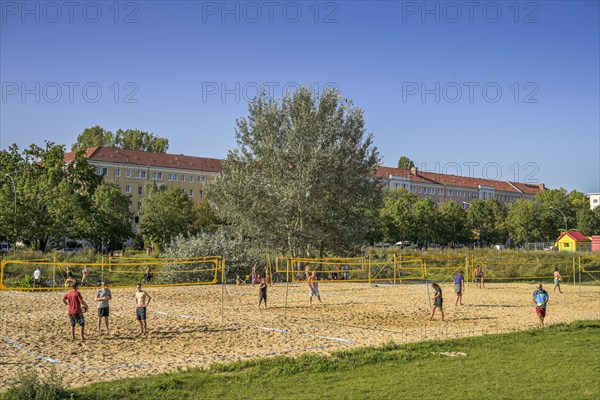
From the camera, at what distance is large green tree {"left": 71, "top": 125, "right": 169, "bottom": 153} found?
115 meters

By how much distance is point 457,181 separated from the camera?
149 meters

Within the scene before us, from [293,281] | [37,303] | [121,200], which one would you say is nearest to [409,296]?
[293,281]

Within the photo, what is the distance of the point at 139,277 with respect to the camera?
46.2m

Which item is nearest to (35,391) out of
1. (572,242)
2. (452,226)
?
(572,242)

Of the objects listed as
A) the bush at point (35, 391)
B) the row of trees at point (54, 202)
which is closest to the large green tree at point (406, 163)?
the row of trees at point (54, 202)

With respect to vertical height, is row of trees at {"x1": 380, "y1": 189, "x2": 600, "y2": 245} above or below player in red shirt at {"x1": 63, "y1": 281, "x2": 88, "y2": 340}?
above

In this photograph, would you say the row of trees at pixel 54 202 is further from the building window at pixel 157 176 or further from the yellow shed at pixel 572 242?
the yellow shed at pixel 572 242

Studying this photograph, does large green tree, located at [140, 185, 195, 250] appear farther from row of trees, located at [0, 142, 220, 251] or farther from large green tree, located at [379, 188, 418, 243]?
large green tree, located at [379, 188, 418, 243]

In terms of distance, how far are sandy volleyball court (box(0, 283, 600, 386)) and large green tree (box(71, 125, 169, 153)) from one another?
8602 cm

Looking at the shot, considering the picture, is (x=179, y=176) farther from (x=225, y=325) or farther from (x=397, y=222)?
(x=225, y=325)

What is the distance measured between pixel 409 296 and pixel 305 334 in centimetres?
1498

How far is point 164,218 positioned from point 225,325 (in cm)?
5794

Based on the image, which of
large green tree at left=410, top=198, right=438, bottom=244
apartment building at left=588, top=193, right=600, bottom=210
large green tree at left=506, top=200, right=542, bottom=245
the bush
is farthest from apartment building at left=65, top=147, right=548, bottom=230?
the bush

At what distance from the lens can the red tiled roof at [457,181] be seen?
137250 mm
